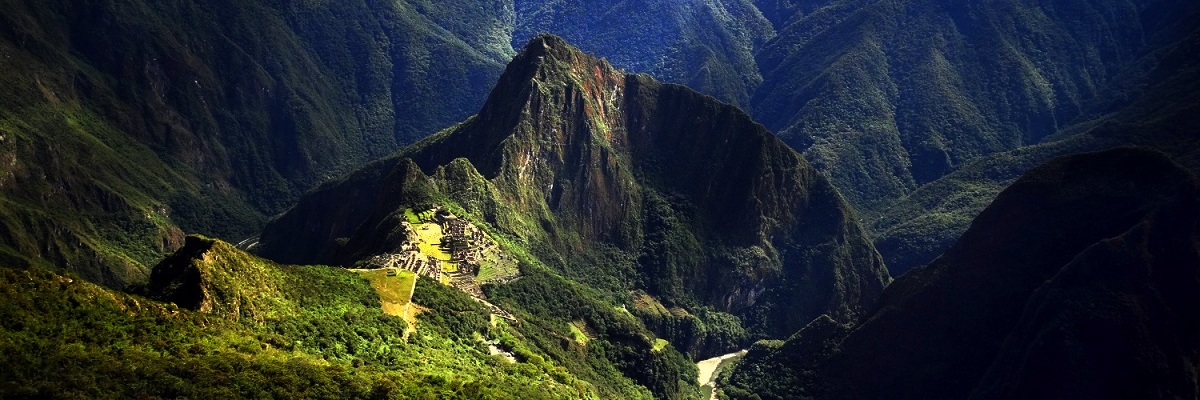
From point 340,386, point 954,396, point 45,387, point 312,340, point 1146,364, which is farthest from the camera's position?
point 954,396

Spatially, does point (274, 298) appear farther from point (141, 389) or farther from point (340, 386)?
point (141, 389)

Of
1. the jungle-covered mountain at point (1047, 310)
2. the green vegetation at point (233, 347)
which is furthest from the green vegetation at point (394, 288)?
the jungle-covered mountain at point (1047, 310)

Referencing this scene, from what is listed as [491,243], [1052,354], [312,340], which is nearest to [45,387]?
[312,340]

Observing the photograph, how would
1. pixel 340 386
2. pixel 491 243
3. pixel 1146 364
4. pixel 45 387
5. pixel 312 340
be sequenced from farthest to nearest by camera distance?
pixel 491 243
pixel 1146 364
pixel 312 340
pixel 340 386
pixel 45 387

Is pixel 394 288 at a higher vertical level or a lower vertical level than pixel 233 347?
higher

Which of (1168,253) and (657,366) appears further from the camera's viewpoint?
(657,366)

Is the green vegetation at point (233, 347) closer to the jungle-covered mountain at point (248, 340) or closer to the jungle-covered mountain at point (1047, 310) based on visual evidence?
the jungle-covered mountain at point (248, 340)

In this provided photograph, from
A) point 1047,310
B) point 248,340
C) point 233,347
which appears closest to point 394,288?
point 248,340

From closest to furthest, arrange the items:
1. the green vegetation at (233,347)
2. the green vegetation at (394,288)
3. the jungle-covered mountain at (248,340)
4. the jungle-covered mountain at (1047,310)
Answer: the green vegetation at (233,347) < the jungle-covered mountain at (248,340) < the green vegetation at (394,288) < the jungle-covered mountain at (1047,310)

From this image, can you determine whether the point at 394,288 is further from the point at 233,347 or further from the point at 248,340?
the point at 233,347
